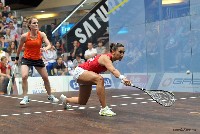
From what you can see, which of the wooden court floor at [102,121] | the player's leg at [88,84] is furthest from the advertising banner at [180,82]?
the player's leg at [88,84]

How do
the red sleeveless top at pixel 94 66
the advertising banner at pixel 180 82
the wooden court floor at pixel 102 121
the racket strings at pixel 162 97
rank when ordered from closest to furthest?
the wooden court floor at pixel 102 121 < the racket strings at pixel 162 97 < the red sleeveless top at pixel 94 66 < the advertising banner at pixel 180 82

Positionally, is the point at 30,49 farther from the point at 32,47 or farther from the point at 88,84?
the point at 88,84

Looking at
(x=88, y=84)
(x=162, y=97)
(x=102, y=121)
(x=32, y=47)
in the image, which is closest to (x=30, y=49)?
(x=32, y=47)

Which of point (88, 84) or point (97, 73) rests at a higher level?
point (97, 73)

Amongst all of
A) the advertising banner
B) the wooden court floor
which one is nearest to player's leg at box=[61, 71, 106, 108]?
the wooden court floor

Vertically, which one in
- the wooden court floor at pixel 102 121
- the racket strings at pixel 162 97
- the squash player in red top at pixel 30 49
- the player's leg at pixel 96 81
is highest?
the squash player in red top at pixel 30 49

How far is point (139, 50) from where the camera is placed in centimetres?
1122

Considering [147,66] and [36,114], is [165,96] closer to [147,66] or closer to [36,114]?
[36,114]

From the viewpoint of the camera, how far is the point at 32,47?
22.3 ft

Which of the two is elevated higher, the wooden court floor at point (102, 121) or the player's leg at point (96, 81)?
the player's leg at point (96, 81)

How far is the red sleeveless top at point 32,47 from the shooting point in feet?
22.2

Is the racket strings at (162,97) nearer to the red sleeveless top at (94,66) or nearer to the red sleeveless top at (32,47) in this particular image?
the red sleeveless top at (94,66)

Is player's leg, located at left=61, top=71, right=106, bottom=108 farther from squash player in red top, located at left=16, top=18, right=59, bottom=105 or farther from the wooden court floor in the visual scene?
squash player in red top, located at left=16, top=18, right=59, bottom=105

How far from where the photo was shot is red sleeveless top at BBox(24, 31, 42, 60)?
677cm
